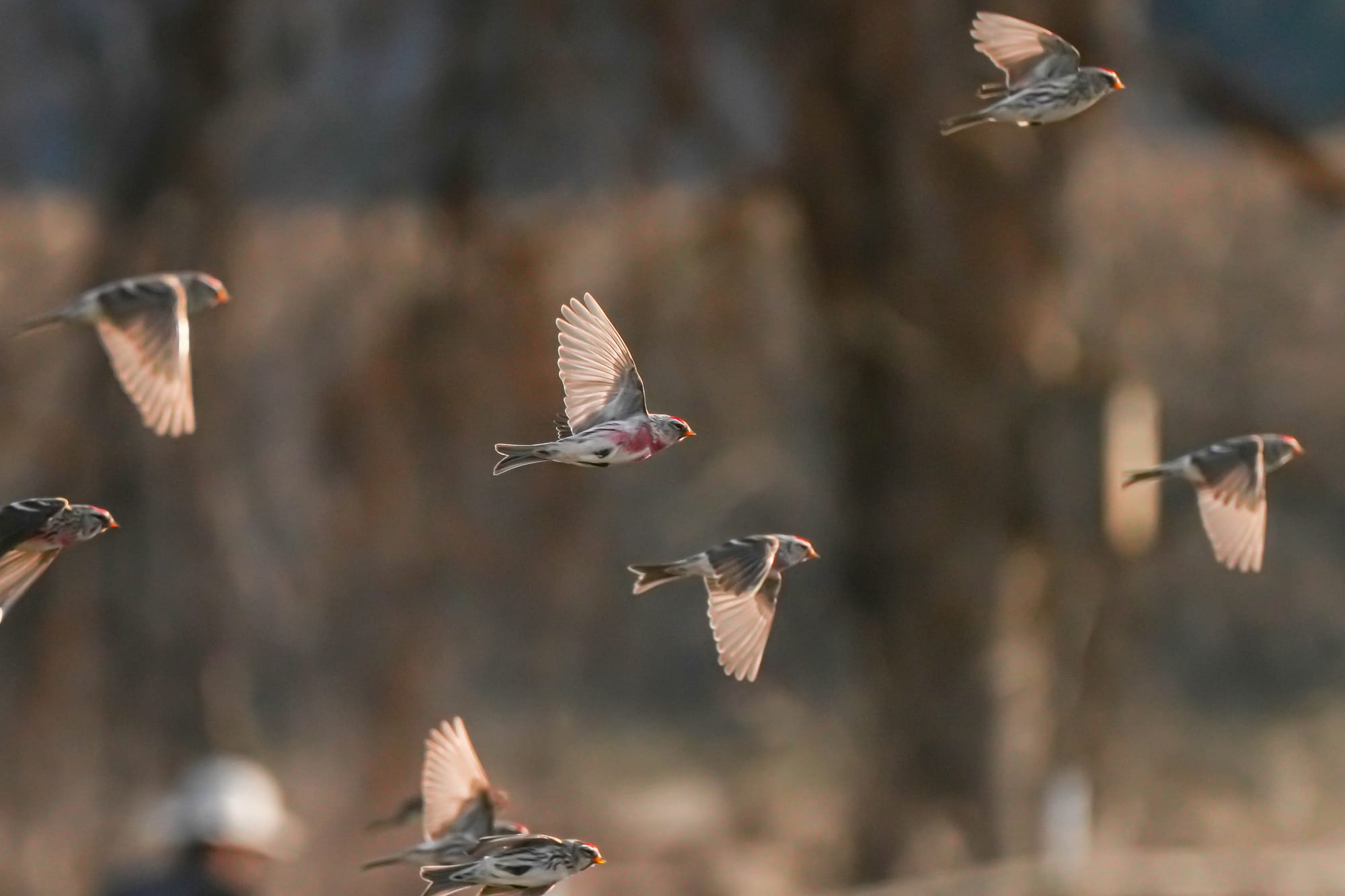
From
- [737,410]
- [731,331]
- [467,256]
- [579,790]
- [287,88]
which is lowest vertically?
[579,790]

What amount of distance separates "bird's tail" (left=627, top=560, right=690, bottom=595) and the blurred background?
3518 mm

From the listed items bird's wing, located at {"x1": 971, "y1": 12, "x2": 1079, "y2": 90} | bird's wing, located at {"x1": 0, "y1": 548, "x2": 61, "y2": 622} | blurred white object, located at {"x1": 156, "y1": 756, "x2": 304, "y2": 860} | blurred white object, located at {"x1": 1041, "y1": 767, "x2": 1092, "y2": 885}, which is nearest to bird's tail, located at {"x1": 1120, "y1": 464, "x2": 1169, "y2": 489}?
bird's wing, located at {"x1": 971, "y1": 12, "x2": 1079, "y2": 90}

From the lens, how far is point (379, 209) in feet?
17.8

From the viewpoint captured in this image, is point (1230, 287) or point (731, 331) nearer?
point (731, 331)

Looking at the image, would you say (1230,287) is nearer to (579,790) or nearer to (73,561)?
(579,790)

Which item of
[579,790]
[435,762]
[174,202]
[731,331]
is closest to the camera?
[435,762]

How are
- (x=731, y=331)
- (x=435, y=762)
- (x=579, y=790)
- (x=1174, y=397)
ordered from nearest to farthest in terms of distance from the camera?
1. (x=435, y=762)
2. (x=731, y=331)
3. (x=579, y=790)
4. (x=1174, y=397)

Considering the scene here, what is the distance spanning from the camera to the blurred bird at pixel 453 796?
1854mm

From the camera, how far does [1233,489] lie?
1932 mm

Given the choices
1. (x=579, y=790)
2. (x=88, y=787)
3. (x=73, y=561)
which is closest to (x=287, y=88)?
(x=73, y=561)

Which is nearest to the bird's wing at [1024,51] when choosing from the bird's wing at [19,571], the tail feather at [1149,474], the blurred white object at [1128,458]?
the tail feather at [1149,474]

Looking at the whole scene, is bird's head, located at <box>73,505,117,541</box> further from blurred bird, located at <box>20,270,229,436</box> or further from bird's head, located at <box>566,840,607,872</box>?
bird's head, located at <box>566,840,607,872</box>

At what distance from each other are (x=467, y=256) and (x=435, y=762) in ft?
12.1

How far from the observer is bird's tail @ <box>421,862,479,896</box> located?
60.9 inches
